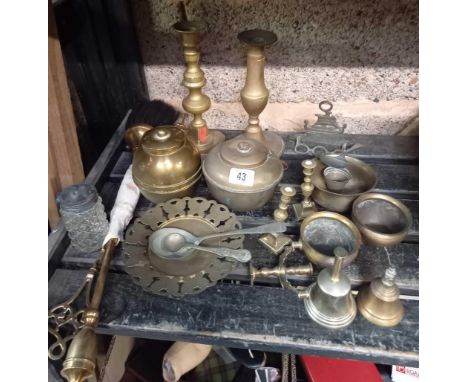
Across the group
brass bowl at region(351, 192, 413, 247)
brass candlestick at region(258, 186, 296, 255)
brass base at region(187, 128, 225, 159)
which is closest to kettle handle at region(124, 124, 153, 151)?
brass base at region(187, 128, 225, 159)

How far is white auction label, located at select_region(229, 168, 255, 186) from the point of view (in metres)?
0.90

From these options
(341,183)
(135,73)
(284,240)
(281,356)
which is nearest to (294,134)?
(341,183)

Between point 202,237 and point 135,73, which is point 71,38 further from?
point 202,237

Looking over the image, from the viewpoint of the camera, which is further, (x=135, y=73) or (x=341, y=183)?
(x=135, y=73)

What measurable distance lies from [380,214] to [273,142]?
38 cm

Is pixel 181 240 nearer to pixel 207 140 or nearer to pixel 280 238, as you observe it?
pixel 280 238

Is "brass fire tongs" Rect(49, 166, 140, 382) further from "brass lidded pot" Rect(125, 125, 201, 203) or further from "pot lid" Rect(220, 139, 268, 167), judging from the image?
"pot lid" Rect(220, 139, 268, 167)

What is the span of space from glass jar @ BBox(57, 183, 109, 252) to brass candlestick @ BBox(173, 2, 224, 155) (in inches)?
14.9

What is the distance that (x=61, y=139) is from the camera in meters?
0.96

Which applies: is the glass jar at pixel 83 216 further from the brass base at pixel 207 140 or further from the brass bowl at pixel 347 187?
the brass bowl at pixel 347 187

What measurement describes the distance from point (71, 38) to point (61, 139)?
28 cm

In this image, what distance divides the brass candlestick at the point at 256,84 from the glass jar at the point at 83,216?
460mm

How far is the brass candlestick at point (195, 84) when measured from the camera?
100 centimetres

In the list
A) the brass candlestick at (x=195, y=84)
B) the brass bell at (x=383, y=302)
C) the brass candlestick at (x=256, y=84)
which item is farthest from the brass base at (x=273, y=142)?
the brass bell at (x=383, y=302)
